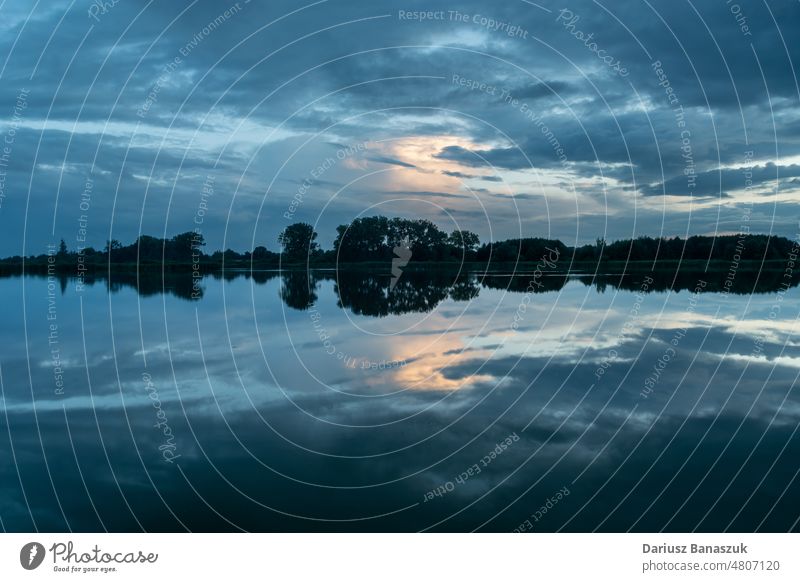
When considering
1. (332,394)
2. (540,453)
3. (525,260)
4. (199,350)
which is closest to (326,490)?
(540,453)

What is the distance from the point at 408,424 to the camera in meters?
18.2

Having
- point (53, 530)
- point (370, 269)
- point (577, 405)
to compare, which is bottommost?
point (53, 530)

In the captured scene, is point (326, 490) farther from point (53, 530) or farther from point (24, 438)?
point (24, 438)

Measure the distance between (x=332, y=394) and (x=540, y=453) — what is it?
760 cm

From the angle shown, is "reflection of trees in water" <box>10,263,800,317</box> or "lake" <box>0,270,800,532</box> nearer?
"lake" <box>0,270,800,532</box>

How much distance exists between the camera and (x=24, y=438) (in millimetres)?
17125

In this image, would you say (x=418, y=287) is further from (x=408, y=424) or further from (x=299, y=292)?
(x=408, y=424)

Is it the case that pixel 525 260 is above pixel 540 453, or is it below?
above
